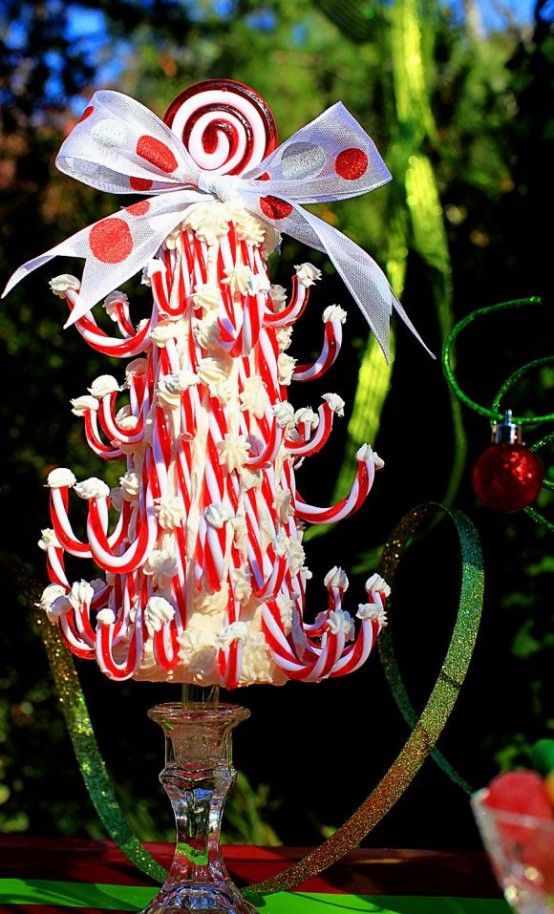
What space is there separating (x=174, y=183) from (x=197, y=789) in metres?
0.52

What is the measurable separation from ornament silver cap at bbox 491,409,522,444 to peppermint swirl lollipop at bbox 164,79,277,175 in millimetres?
323

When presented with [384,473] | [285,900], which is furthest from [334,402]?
[384,473]

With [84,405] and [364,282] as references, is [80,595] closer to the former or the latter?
[84,405]

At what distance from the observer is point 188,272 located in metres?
0.98

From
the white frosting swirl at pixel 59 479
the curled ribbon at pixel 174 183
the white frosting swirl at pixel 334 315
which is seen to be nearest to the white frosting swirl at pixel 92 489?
the white frosting swirl at pixel 59 479

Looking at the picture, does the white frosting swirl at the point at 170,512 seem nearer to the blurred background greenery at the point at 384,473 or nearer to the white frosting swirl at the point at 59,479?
the white frosting swirl at the point at 59,479

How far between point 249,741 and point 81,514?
476 millimetres

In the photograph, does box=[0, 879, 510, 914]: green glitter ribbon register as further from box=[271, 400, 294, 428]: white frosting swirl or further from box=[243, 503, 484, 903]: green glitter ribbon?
box=[271, 400, 294, 428]: white frosting swirl

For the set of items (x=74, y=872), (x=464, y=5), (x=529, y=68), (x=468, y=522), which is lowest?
(x=74, y=872)

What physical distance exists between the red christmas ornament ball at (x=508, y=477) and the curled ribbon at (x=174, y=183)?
0.17 m

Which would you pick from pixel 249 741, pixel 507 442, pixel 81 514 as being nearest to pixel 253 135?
pixel 507 442

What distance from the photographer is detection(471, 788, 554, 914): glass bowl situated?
21.4 inches

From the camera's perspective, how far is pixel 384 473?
178cm

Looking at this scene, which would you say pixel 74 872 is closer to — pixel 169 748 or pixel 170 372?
pixel 169 748
